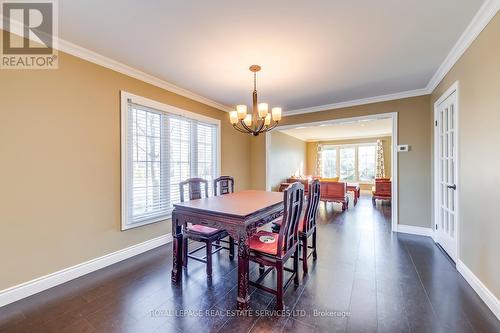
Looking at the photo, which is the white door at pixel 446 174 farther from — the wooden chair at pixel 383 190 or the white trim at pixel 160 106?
the white trim at pixel 160 106

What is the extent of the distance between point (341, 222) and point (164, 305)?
12.7ft

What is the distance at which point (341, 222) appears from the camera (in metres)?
4.62

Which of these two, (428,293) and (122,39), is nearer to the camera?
(428,293)

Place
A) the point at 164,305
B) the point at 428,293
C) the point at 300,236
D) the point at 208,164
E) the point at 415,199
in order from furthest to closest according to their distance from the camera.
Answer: the point at 208,164, the point at 415,199, the point at 300,236, the point at 428,293, the point at 164,305

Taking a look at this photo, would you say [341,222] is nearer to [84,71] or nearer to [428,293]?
[428,293]

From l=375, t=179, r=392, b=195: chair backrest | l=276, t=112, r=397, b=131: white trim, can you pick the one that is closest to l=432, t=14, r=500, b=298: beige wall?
l=276, t=112, r=397, b=131: white trim

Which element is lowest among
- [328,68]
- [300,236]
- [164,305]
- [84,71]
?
[164,305]

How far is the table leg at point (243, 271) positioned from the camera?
6.07 ft

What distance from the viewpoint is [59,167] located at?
2.26 meters

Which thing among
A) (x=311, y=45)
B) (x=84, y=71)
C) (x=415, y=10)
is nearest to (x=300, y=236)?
(x=311, y=45)

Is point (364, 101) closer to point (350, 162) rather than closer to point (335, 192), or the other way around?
point (335, 192)

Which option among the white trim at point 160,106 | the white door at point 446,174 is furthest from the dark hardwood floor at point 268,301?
the white trim at point 160,106

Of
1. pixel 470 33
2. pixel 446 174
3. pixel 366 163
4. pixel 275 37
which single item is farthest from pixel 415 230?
pixel 366 163

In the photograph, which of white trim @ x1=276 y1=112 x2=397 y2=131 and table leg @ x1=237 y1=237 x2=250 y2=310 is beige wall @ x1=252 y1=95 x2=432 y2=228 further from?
table leg @ x1=237 y1=237 x2=250 y2=310
